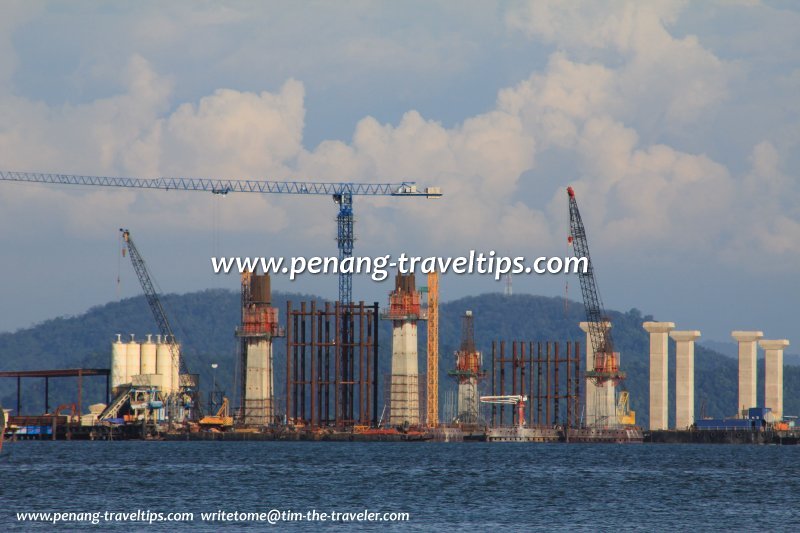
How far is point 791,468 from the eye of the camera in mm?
162000

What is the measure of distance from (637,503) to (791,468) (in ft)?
189

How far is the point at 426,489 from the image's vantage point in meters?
120

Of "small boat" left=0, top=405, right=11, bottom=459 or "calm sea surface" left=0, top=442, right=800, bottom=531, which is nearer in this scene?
"calm sea surface" left=0, top=442, right=800, bottom=531

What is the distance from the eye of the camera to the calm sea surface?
317 feet

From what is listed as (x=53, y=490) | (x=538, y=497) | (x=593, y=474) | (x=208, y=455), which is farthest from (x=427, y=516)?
(x=208, y=455)

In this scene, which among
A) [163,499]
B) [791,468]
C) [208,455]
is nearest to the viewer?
[163,499]

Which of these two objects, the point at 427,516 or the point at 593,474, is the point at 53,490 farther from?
the point at 593,474

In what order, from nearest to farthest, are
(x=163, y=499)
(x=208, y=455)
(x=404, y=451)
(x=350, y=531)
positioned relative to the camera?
(x=350, y=531), (x=163, y=499), (x=208, y=455), (x=404, y=451)

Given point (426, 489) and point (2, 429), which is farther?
point (2, 429)

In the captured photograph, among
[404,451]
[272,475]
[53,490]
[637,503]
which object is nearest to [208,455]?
[404,451]

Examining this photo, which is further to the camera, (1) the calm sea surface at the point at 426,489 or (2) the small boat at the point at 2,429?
(2) the small boat at the point at 2,429

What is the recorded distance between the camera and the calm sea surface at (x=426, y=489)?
96.8 metres

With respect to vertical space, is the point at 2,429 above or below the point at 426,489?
above

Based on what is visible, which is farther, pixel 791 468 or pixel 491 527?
pixel 791 468
